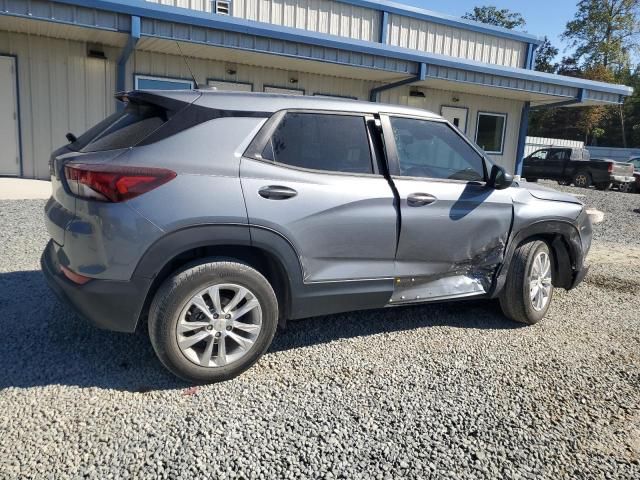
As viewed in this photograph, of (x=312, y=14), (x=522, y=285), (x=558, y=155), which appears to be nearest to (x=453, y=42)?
(x=312, y=14)

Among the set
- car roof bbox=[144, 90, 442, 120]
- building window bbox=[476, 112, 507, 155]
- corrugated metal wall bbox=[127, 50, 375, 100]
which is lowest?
car roof bbox=[144, 90, 442, 120]

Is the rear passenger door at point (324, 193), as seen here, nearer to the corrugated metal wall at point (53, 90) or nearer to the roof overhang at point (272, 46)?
the roof overhang at point (272, 46)

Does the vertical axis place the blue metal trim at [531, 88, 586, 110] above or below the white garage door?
above

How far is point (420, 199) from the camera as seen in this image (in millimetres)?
3627

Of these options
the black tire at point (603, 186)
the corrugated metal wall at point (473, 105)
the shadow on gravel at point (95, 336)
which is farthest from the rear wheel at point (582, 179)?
the shadow on gravel at point (95, 336)

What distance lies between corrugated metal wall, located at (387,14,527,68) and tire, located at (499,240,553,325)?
12.6 m

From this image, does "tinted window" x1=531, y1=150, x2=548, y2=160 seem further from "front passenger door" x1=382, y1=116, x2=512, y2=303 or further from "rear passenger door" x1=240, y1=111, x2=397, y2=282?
"rear passenger door" x1=240, y1=111, x2=397, y2=282

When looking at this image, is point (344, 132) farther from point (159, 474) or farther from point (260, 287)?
point (159, 474)

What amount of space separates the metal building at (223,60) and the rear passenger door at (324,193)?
710 centimetres

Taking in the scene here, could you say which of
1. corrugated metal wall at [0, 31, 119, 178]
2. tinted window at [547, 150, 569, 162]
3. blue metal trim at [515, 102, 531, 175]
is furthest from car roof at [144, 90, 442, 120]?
tinted window at [547, 150, 569, 162]

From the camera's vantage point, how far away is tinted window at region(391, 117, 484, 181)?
3.87 m

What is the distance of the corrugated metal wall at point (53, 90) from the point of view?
1048 centimetres

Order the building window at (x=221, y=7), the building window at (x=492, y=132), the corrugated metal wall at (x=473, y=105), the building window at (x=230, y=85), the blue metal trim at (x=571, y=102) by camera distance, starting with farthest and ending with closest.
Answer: the building window at (x=492, y=132) → the blue metal trim at (x=571, y=102) → the corrugated metal wall at (x=473, y=105) → the building window at (x=221, y=7) → the building window at (x=230, y=85)

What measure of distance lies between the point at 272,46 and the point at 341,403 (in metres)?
9.11
